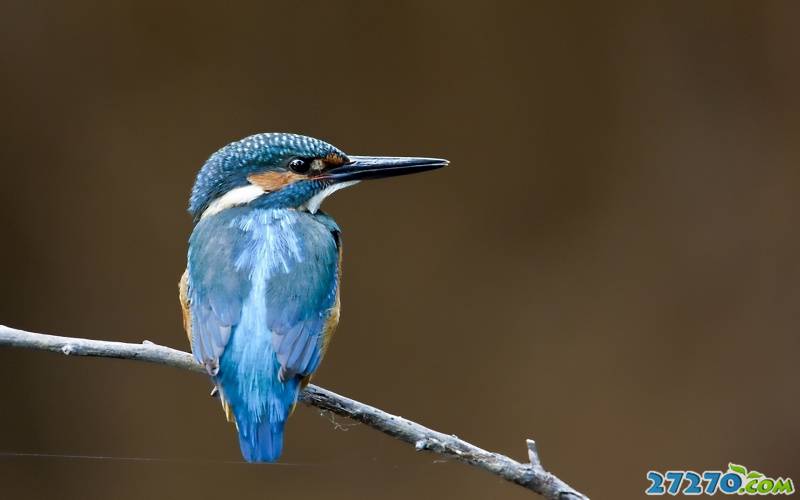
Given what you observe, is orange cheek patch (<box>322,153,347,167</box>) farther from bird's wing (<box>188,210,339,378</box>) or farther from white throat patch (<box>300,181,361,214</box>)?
bird's wing (<box>188,210,339,378</box>)

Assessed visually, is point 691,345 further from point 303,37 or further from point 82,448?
point 82,448

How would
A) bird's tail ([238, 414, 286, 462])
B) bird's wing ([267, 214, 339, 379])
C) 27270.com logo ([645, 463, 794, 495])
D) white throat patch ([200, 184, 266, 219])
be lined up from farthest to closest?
A: 1. 27270.com logo ([645, 463, 794, 495])
2. white throat patch ([200, 184, 266, 219])
3. bird's wing ([267, 214, 339, 379])
4. bird's tail ([238, 414, 286, 462])

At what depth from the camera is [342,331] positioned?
3320 mm

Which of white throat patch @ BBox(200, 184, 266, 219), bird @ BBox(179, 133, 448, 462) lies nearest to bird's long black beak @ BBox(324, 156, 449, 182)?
bird @ BBox(179, 133, 448, 462)

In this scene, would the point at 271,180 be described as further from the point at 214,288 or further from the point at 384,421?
the point at 384,421

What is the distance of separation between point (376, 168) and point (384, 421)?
0.53 m

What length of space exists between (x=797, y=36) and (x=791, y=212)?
0.51 meters

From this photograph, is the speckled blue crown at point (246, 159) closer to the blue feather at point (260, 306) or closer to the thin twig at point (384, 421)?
the blue feather at point (260, 306)

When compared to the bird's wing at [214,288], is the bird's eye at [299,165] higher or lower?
higher

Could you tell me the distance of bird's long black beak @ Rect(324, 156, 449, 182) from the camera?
6.79 ft

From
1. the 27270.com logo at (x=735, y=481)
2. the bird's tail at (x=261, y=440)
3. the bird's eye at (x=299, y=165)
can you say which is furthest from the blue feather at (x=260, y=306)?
the 27270.com logo at (x=735, y=481)

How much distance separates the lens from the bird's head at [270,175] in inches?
79.3

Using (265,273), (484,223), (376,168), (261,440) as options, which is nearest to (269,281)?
(265,273)

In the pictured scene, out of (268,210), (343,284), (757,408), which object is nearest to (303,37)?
(343,284)
